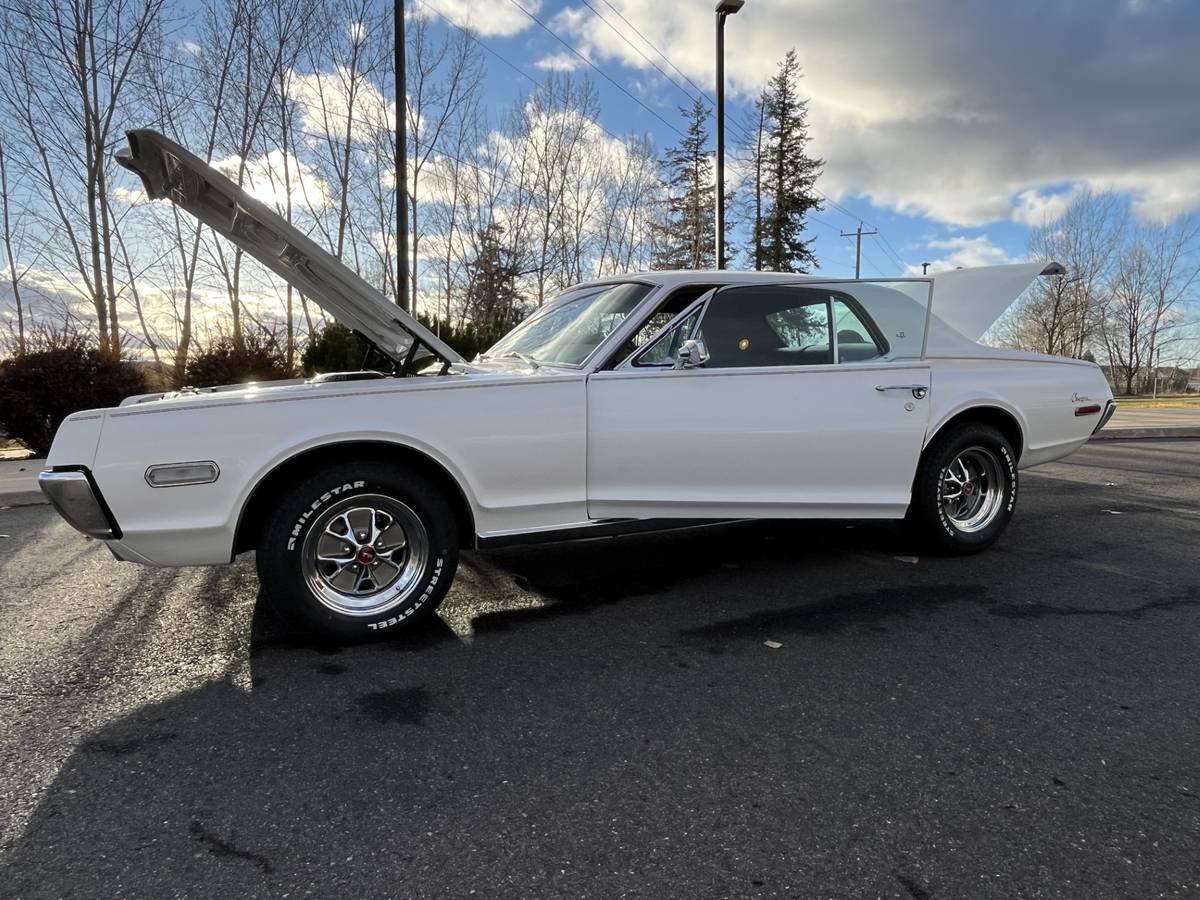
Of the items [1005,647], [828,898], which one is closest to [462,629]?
A: [828,898]

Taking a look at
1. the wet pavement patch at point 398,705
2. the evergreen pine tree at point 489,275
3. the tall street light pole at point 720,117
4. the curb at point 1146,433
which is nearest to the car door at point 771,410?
the wet pavement patch at point 398,705

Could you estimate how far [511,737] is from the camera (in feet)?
8.23

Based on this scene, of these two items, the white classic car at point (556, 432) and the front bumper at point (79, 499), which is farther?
the white classic car at point (556, 432)

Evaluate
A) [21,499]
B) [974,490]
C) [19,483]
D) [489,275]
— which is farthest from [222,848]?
[489,275]

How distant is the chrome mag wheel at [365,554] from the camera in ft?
10.7

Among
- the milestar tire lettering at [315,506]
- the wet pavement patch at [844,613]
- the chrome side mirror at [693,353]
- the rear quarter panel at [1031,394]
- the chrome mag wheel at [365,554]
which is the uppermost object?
the chrome side mirror at [693,353]

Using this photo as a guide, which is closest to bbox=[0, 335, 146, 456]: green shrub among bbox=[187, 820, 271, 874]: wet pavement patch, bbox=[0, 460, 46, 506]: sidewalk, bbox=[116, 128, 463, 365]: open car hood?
bbox=[0, 460, 46, 506]: sidewalk

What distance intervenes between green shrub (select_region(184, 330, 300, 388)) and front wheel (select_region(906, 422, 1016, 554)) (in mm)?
9126

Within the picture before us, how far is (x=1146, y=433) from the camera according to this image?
13.2 meters

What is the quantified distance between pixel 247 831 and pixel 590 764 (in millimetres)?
961

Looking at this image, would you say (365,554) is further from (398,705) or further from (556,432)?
(556,432)

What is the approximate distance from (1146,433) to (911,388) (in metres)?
11.8

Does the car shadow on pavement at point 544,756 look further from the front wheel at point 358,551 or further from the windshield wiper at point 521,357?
the windshield wiper at point 521,357

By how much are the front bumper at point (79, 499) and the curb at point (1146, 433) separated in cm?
1410
